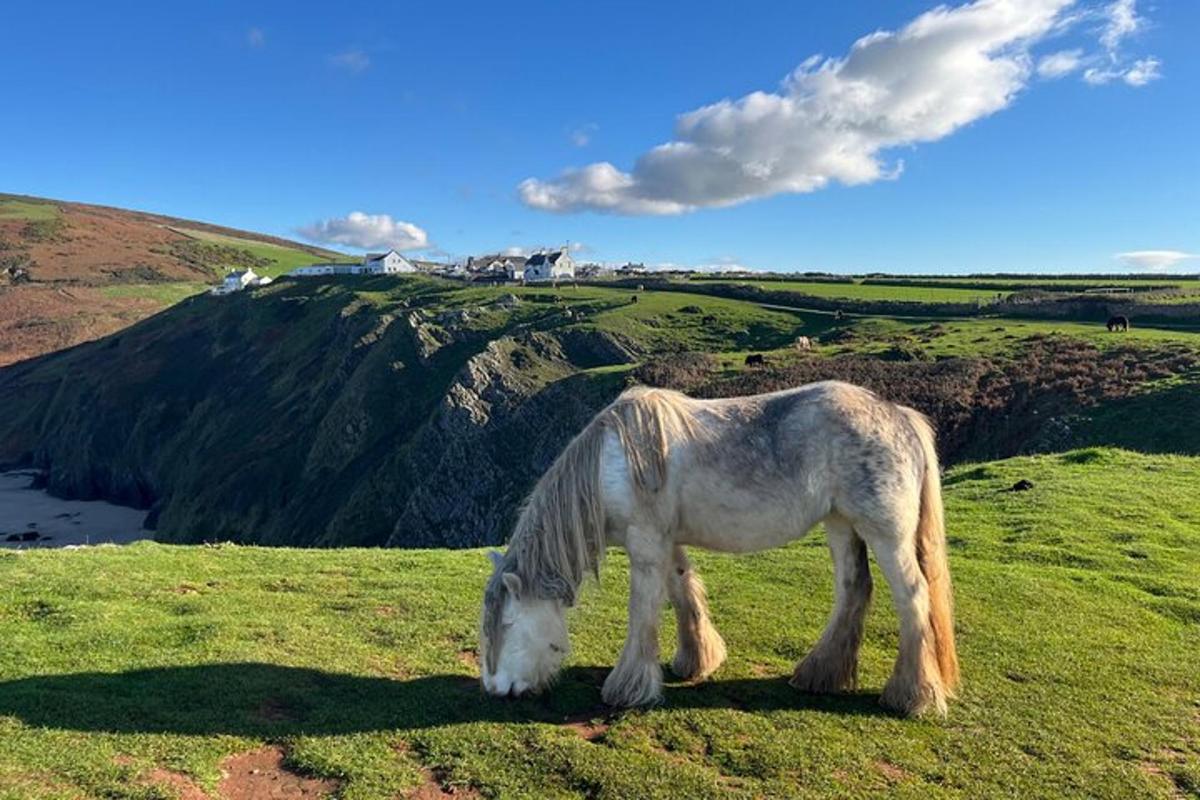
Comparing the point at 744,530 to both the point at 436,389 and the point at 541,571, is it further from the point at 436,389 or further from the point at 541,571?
the point at 436,389

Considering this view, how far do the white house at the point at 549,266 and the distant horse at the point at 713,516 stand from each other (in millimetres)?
107133

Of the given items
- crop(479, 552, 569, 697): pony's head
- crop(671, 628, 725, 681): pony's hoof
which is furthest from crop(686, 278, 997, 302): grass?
crop(479, 552, 569, 697): pony's head

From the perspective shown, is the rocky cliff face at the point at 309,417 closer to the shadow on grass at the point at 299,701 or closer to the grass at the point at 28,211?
the shadow on grass at the point at 299,701

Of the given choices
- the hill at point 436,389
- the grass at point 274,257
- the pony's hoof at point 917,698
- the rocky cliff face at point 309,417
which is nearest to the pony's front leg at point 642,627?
the pony's hoof at point 917,698

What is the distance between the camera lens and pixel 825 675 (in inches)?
266

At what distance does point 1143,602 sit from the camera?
9.09 meters

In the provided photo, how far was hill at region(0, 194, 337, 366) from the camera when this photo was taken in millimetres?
122375

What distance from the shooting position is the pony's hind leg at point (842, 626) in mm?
6754

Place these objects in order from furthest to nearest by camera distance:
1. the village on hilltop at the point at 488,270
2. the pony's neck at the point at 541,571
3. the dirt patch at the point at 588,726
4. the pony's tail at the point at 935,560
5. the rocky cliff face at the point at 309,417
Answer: the village on hilltop at the point at 488,270, the rocky cliff face at the point at 309,417, the pony's tail at the point at 935,560, the pony's neck at the point at 541,571, the dirt patch at the point at 588,726

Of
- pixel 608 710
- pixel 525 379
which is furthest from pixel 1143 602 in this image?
pixel 525 379

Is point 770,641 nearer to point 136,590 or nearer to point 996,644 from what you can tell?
point 996,644

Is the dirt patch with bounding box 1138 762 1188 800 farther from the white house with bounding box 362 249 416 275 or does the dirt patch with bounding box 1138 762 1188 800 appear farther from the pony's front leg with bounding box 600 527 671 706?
the white house with bounding box 362 249 416 275

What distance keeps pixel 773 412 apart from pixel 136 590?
329 inches

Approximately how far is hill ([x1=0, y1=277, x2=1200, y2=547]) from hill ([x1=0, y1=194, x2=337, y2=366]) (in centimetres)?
1633
